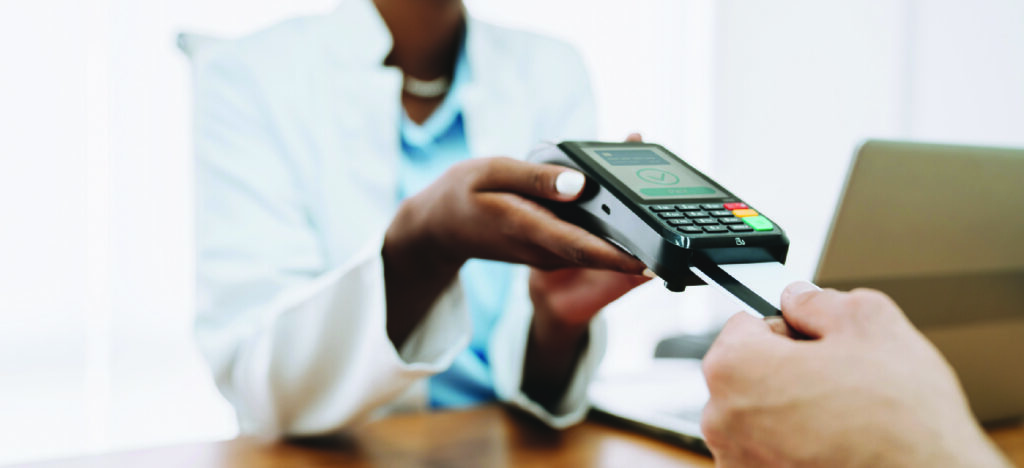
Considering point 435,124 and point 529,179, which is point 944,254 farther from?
point 435,124

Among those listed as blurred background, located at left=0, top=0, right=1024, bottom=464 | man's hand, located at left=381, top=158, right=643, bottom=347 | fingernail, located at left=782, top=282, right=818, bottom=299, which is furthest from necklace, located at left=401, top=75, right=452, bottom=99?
blurred background, located at left=0, top=0, right=1024, bottom=464

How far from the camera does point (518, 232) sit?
1.18 ft

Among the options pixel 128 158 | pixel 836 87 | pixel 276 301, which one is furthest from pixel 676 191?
pixel 836 87

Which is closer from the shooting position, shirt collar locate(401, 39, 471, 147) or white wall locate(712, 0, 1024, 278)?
shirt collar locate(401, 39, 471, 147)

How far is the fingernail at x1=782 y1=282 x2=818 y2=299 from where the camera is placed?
0.23m

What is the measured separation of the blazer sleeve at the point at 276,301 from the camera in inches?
18.3

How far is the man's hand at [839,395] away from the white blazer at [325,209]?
10.8 inches

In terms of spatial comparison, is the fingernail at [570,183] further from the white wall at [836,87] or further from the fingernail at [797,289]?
the white wall at [836,87]

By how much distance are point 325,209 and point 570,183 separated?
38 centimetres

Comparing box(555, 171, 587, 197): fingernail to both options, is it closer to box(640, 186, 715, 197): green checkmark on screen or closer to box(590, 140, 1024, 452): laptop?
box(640, 186, 715, 197): green checkmark on screen

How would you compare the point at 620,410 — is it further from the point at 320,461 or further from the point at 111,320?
the point at 111,320

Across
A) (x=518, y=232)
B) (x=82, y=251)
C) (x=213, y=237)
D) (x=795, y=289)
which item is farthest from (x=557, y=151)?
(x=82, y=251)

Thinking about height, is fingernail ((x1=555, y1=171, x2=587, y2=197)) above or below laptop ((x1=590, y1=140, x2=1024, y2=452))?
above

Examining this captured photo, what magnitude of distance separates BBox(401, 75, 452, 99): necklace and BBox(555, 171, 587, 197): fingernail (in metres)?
0.46
